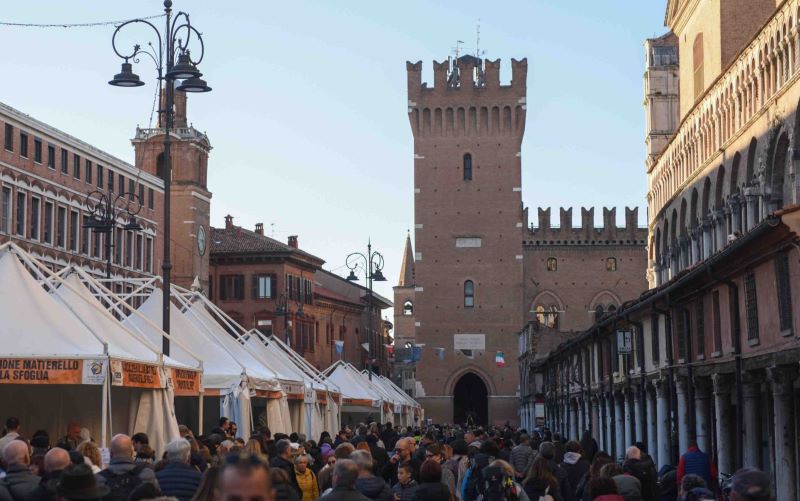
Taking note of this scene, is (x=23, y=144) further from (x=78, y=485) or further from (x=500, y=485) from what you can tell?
(x=78, y=485)

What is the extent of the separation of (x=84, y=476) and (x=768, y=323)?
1573 centimetres

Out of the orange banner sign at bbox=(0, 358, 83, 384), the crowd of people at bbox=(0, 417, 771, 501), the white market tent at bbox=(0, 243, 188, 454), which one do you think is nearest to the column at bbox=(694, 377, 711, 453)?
the crowd of people at bbox=(0, 417, 771, 501)

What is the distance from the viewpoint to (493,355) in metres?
84.5

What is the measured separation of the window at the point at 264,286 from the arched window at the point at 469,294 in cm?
1262

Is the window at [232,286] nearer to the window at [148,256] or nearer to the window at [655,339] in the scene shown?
the window at [148,256]

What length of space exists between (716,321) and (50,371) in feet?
41.1

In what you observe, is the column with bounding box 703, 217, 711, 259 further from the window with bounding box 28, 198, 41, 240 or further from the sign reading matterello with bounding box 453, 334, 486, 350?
the sign reading matterello with bounding box 453, 334, 486, 350

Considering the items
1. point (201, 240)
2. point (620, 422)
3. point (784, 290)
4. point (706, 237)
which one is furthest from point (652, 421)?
point (201, 240)

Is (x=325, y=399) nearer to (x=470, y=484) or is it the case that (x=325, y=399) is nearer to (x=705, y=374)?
(x=705, y=374)

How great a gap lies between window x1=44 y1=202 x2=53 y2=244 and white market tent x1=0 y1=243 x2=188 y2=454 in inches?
1481

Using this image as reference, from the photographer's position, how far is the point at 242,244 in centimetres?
9088

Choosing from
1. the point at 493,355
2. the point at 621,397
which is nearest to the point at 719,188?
the point at 621,397

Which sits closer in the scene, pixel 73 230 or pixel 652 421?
pixel 652 421

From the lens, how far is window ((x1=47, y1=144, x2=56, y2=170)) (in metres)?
58.4
